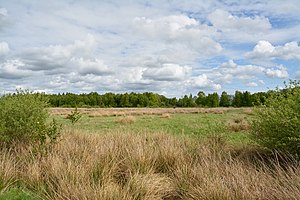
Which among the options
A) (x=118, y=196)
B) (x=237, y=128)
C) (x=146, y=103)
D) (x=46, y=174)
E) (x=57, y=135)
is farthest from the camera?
(x=146, y=103)

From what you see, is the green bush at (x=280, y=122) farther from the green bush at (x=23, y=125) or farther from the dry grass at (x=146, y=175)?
the green bush at (x=23, y=125)

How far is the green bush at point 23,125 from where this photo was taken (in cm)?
994

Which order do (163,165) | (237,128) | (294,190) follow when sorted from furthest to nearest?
(237,128) < (163,165) < (294,190)

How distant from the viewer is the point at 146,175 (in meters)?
6.36

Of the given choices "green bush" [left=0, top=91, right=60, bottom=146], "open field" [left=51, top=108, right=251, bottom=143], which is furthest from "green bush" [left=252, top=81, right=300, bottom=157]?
"green bush" [left=0, top=91, right=60, bottom=146]

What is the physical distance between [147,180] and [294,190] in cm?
270

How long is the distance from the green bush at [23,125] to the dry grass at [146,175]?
1148mm

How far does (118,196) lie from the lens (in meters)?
5.17

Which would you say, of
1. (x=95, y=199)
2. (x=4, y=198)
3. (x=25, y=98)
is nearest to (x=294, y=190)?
(x=95, y=199)

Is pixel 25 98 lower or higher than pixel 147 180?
higher

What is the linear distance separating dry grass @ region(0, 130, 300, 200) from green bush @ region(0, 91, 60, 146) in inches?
45.2

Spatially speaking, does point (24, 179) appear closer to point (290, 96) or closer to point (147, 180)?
point (147, 180)

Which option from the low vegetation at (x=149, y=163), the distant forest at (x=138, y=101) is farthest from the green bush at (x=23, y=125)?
the distant forest at (x=138, y=101)

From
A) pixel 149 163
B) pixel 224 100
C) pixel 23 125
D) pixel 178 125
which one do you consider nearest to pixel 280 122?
pixel 149 163
